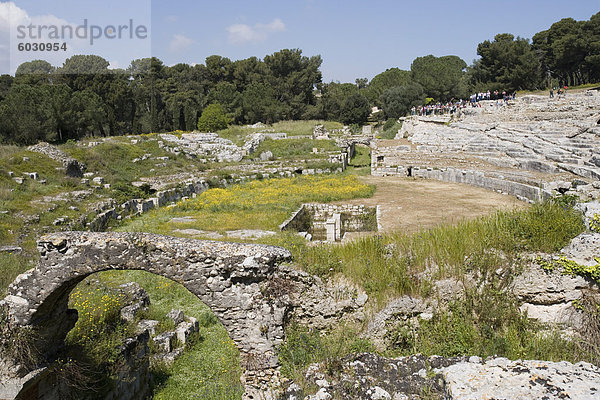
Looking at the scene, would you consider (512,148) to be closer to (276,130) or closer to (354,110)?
(276,130)

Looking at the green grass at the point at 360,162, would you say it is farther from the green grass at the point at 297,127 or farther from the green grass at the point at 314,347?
the green grass at the point at 314,347

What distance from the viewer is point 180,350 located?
887cm

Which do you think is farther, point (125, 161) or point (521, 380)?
point (125, 161)

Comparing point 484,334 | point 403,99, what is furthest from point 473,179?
point 403,99

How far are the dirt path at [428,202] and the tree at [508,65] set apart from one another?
40.0 meters

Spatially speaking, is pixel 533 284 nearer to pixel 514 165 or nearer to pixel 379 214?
pixel 379 214

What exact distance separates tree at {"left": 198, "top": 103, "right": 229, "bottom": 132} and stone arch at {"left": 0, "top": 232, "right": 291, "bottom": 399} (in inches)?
1829

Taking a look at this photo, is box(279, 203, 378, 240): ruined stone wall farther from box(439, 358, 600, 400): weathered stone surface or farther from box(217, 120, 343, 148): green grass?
box(217, 120, 343, 148): green grass

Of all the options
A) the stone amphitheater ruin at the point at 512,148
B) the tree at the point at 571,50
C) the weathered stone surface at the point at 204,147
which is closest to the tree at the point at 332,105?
the stone amphitheater ruin at the point at 512,148

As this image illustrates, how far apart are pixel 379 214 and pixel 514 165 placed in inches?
504

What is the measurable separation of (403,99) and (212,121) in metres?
29.5

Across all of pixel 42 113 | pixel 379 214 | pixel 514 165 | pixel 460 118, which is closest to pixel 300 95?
pixel 460 118

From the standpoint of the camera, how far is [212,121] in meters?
51.4

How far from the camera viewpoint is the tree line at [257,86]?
46.4 m
